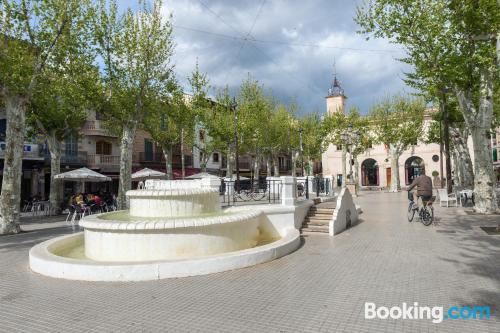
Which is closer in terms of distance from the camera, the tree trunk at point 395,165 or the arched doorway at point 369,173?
the tree trunk at point 395,165

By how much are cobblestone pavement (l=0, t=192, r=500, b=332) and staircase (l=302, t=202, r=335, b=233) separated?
2935 millimetres

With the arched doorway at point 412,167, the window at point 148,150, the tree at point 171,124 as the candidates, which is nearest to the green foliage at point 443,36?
the tree at point 171,124

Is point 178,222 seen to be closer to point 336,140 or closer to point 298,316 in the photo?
point 298,316

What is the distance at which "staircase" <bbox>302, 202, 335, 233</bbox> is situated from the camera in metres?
12.0

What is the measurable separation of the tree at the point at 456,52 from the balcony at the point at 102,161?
78.0 ft

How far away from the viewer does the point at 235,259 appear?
23.9 feet

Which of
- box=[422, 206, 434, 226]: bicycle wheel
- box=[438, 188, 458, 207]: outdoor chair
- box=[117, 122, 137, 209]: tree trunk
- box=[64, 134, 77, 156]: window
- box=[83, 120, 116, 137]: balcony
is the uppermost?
box=[83, 120, 116, 137]: balcony

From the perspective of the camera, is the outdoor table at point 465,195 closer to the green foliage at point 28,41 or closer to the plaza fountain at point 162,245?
the plaza fountain at point 162,245

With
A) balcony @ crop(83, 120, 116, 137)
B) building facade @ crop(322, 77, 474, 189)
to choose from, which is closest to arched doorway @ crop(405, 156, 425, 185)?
building facade @ crop(322, 77, 474, 189)

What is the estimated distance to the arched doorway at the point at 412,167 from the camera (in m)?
47.5

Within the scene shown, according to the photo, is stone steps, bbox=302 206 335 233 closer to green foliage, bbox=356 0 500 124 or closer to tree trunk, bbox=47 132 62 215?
green foliage, bbox=356 0 500 124

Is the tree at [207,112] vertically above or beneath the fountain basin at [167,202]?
above

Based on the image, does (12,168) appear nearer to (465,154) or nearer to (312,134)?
(465,154)

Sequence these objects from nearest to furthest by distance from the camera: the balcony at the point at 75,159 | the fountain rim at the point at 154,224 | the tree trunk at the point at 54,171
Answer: the fountain rim at the point at 154,224 → the tree trunk at the point at 54,171 → the balcony at the point at 75,159
